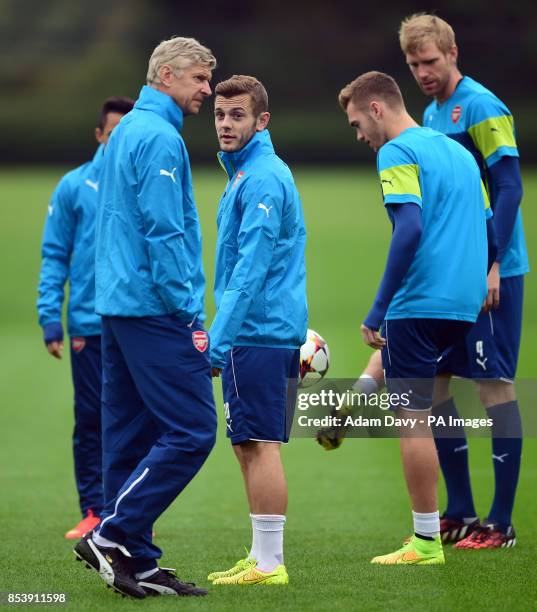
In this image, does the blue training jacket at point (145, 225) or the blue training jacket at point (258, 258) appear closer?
the blue training jacket at point (145, 225)

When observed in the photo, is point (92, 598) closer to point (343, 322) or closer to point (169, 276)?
point (169, 276)

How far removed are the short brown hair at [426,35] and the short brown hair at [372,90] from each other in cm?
70

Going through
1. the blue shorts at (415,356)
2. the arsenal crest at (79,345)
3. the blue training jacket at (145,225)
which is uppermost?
the blue training jacket at (145,225)

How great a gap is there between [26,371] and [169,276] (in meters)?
10.1

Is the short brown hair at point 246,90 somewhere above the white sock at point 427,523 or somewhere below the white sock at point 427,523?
above

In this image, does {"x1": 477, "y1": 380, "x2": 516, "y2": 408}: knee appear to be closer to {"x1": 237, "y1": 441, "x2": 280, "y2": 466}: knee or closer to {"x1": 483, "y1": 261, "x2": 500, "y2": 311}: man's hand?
{"x1": 483, "y1": 261, "x2": 500, "y2": 311}: man's hand

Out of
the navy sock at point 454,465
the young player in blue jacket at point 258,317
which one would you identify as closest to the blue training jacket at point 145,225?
the young player in blue jacket at point 258,317

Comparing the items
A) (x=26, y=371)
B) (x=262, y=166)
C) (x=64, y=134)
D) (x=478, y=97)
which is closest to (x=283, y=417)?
(x=262, y=166)

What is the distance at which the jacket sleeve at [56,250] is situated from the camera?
6543mm

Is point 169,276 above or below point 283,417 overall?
above

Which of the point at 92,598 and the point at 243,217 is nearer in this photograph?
the point at 92,598

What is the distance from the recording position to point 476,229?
5.14 metres

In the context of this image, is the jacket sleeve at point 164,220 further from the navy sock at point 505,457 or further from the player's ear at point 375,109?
the navy sock at point 505,457

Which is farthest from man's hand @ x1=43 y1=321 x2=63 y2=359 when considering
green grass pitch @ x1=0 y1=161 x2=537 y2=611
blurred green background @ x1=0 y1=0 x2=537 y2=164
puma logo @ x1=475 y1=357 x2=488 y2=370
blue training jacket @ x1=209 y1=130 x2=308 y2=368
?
blurred green background @ x1=0 y1=0 x2=537 y2=164
